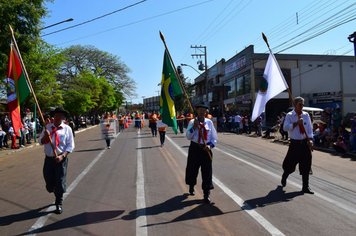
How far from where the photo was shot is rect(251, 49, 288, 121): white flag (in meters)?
6.04

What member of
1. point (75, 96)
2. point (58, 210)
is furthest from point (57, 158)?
point (75, 96)

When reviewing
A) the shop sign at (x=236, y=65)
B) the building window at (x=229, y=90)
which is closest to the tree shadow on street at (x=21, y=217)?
the shop sign at (x=236, y=65)

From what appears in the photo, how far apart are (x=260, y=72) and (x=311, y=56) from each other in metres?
6.90

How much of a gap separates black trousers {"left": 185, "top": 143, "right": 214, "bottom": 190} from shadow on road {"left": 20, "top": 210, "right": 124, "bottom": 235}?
1484 mm

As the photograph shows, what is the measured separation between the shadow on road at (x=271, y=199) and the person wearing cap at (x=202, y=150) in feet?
2.44

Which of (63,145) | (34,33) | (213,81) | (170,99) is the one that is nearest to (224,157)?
(170,99)

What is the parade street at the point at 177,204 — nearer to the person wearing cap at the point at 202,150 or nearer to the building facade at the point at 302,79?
the person wearing cap at the point at 202,150

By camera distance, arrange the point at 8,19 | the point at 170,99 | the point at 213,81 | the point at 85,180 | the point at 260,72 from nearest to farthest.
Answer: the point at 170,99 → the point at 85,180 → the point at 8,19 → the point at 260,72 → the point at 213,81

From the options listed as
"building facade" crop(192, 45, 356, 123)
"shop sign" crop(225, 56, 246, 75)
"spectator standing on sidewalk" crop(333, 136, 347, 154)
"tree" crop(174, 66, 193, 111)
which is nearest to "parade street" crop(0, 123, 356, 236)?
A: "spectator standing on sidewalk" crop(333, 136, 347, 154)

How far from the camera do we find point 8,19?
11.4 metres

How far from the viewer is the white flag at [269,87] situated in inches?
238

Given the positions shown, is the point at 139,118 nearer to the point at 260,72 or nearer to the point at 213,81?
the point at 260,72

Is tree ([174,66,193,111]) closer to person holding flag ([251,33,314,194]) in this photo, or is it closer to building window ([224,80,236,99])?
building window ([224,80,236,99])

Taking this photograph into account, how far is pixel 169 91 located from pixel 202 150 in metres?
1.57
